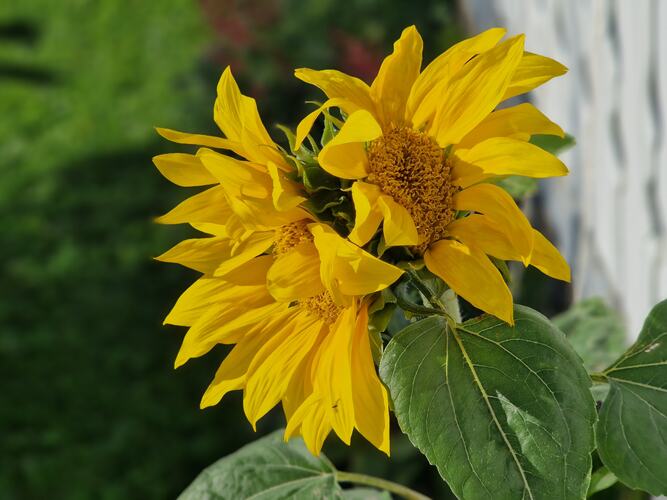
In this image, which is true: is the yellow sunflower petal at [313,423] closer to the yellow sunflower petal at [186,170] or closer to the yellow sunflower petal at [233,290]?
the yellow sunflower petal at [233,290]

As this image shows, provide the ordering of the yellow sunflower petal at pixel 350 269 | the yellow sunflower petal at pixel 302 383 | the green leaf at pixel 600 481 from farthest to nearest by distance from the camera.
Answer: the green leaf at pixel 600 481, the yellow sunflower petal at pixel 302 383, the yellow sunflower petal at pixel 350 269

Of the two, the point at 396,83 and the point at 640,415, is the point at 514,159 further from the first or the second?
the point at 640,415

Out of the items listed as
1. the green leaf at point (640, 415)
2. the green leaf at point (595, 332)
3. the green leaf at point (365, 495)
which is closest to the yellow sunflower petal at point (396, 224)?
the green leaf at point (640, 415)

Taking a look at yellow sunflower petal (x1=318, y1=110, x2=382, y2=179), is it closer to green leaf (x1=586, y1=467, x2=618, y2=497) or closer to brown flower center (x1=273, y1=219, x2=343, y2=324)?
brown flower center (x1=273, y1=219, x2=343, y2=324)

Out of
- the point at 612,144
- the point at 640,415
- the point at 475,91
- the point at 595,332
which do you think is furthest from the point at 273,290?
the point at 612,144

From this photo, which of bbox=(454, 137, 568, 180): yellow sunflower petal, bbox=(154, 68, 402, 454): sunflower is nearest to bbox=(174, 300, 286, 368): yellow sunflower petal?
bbox=(154, 68, 402, 454): sunflower

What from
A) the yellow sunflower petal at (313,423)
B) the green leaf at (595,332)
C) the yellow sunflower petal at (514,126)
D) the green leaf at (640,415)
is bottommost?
the green leaf at (595,332)
